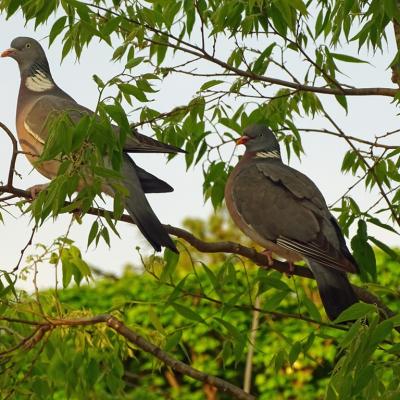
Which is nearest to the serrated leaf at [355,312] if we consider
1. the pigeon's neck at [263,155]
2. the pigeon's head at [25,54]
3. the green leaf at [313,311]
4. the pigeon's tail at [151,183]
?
the green leaf at [313,311]

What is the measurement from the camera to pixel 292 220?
5.34 metres

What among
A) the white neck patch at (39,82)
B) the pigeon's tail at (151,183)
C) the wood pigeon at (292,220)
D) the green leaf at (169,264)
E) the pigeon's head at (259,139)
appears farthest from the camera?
the white neck patch at (39,82)

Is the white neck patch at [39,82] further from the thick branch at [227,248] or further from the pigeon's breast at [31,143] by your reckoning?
the thick branch at [227,248]

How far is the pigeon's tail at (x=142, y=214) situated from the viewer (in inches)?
174

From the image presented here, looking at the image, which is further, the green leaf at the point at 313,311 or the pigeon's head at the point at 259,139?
the pigeon's head at the point at 259,139

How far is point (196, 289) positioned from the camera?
1008 cm

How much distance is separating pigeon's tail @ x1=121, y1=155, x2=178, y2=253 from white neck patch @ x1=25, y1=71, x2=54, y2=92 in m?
1.55

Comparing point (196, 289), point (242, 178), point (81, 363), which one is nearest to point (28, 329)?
point (81, 363)

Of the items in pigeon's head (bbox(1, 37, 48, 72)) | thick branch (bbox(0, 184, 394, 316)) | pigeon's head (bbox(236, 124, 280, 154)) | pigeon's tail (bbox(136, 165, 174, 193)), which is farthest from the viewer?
pigeon's head (bbox(1, 37, 48, 72))

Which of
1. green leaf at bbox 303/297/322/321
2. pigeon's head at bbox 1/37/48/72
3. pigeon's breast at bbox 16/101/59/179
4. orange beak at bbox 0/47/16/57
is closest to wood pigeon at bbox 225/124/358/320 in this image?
green leaf at bbox 303/297/322/321

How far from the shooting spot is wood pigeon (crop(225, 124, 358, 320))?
191 inches

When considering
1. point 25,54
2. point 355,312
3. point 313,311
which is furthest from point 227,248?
point 25,54

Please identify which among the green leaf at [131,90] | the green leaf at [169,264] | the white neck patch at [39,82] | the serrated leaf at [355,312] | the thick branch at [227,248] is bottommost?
the serrated leaf at [355,312]

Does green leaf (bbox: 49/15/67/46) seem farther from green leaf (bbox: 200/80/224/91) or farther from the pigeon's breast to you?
the pigeon's breast
